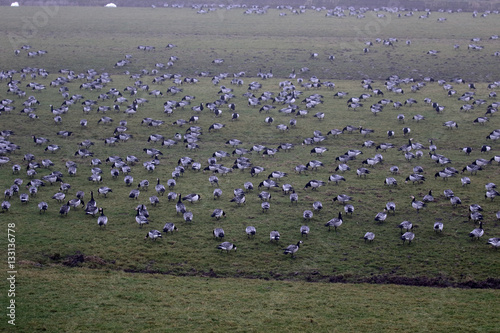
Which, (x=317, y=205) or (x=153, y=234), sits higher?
(x=317, y=205)

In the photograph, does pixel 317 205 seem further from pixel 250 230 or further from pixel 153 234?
pixel 153 234

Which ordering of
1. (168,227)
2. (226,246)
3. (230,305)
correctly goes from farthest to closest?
(168,227) < (226,246) < (230,305)

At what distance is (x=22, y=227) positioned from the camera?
25594 millimetres

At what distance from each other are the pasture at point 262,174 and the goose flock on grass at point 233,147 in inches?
10.6

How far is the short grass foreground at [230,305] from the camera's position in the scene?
58.0 feet

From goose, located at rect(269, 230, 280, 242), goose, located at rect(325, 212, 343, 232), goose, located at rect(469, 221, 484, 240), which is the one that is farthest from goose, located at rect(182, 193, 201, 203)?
goose, located at rect(469, 221, 484, 240)

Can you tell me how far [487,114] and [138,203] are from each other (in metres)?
30.8

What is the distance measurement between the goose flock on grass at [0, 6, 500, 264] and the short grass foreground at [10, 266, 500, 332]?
3256mm

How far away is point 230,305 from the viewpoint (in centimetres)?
1931

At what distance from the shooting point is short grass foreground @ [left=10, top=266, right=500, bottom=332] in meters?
17.7

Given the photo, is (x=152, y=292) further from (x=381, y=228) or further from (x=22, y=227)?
(x=381, y=228)

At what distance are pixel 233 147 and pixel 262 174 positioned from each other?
6.28 meters

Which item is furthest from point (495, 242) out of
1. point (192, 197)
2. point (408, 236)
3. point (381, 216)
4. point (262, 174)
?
point (192, 197)

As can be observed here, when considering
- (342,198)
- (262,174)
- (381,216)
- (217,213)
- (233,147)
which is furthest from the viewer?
(233,147)
